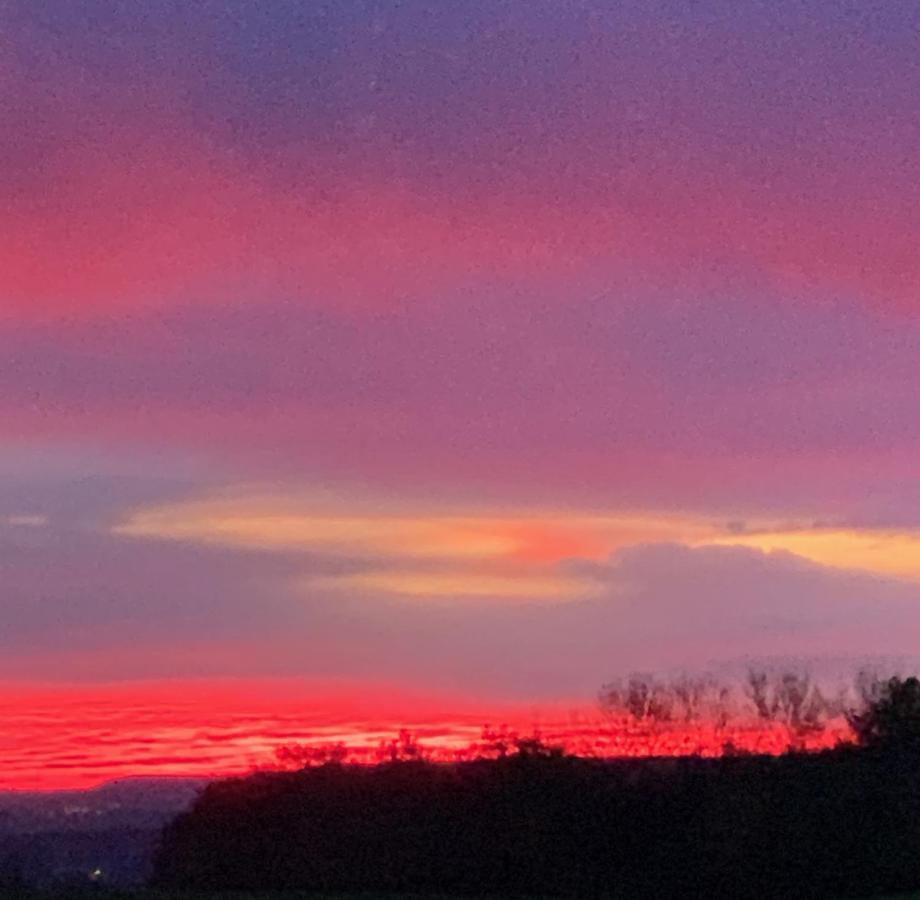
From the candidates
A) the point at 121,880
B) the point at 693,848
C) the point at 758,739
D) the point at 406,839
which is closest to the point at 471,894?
the point at 406,839

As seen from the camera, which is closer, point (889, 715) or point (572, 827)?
point (572, 827)

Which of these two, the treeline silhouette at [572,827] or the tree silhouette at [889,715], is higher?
the tree silhouette at [889,715]

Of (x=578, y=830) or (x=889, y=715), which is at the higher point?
(x=889, y=715)

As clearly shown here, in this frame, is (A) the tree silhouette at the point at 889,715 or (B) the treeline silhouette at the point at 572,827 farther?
(A) the tree silhouette at the point at 889,715

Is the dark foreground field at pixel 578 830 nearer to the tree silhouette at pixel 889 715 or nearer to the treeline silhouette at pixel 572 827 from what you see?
the treeline silhouette at pixel 572 827

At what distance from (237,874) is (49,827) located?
3.44 meters

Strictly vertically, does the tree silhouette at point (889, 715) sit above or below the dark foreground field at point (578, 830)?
above

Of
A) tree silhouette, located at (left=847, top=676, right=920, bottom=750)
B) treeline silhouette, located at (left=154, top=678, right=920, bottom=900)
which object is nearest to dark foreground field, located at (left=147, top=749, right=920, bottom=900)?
treeline silhouette, located at (left=154, top=678, right=920, bottom=900)

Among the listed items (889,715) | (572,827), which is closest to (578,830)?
(572,827)

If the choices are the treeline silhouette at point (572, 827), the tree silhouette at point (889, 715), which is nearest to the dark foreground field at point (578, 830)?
the treeline silhouette at point (572, 827)

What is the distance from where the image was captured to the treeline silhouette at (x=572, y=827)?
2955 centimetres

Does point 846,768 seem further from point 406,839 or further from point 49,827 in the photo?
point 49,827

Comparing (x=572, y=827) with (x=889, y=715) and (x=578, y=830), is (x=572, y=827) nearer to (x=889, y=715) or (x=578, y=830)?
(x=578, y=830)

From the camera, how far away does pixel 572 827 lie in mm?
30547
